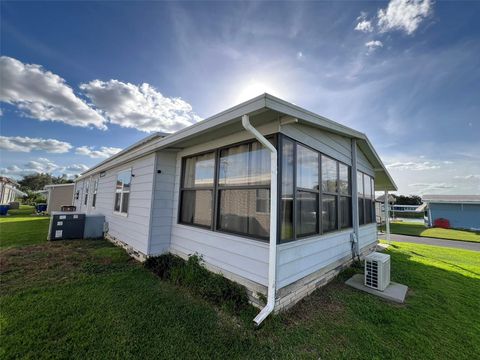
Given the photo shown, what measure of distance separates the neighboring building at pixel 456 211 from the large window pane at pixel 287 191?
77.6 ft

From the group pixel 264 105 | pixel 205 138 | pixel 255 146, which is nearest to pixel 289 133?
pixel 255 146

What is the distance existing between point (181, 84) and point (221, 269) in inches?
225

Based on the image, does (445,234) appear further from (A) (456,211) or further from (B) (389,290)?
(B) (389,290)

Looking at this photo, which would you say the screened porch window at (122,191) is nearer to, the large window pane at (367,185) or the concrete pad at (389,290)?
the concrete pad at (389,290)

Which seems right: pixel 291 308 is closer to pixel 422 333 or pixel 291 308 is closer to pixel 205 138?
pixel 422 333

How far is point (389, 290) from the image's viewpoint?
3.77 metres

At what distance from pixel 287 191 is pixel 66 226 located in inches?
330

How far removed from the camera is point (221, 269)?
3.49 meters

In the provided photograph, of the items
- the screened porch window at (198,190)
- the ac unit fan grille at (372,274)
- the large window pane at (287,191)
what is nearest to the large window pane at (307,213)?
the large window pane at (287,191)

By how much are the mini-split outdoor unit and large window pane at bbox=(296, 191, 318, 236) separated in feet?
4.20

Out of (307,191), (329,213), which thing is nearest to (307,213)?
(307,191)

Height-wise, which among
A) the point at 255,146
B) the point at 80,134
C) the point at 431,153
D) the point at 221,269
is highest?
the point at 80,134

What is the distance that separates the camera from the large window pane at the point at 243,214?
3102 mm

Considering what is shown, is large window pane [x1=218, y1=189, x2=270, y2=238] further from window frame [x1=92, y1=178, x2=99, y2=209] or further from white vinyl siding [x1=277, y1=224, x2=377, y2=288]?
window frame [x1=92, y1=178, x2=99, y2=209]
